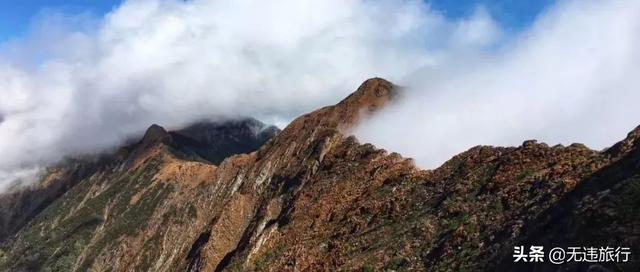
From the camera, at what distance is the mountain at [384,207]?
58062 mm

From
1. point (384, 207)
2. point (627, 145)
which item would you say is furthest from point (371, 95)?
point (627, 145)

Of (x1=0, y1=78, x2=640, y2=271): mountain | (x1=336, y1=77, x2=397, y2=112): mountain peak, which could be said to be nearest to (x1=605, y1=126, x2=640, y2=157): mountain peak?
(x1=0, y1=78, x2=640, y2=271): mountain

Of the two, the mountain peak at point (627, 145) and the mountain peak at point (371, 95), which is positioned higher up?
the mountain peak at point (371, 95)

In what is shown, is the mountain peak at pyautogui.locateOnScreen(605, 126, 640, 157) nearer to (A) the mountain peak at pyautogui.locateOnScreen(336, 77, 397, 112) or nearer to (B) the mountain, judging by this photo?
(B) the mountain

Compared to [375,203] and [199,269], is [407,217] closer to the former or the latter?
[375,203]

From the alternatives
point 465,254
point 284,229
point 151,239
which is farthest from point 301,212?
point 151,239

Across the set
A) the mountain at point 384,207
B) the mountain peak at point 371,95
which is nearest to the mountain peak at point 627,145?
the mountain at point 384,207

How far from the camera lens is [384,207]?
9456 cm

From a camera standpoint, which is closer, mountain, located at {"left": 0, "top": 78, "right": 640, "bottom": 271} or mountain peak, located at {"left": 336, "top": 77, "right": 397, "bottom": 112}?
mountain, located at {"left": 0, "top": 78, "right": 640, "bottom": 271}

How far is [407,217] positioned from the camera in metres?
86.8

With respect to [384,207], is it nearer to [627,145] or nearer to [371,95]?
[627,145]

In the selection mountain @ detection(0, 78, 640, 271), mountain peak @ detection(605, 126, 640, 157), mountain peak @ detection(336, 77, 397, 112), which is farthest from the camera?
mountain peak @ detection(336, 77, 397, 112)

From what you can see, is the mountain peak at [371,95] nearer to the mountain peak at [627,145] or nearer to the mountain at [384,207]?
the mountain at [384,207]

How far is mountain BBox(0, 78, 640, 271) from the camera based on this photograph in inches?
→ 2286
